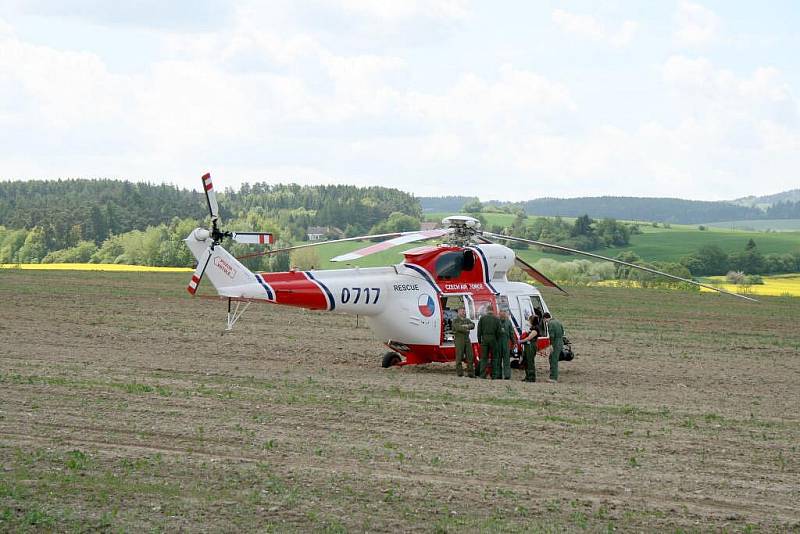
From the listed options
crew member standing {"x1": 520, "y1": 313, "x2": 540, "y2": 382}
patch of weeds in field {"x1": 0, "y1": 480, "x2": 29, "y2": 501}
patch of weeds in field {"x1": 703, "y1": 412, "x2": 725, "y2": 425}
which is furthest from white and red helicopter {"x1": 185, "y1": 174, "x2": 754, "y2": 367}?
patch of weeds in field {"x1": 0, "y1": 480, "x2": 29, "y2": 501}

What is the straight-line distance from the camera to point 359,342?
906 inches

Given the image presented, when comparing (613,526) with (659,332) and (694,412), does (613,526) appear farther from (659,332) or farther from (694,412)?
(659,332)

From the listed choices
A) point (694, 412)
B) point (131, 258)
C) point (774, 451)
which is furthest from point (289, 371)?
point (131, 258)

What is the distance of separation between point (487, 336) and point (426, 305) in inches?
51.9

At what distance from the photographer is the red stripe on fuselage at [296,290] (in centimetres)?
1683

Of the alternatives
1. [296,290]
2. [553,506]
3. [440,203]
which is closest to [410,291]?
[296,290]

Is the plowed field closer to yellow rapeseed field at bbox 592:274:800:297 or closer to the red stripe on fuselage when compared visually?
the red stripe on fuselage

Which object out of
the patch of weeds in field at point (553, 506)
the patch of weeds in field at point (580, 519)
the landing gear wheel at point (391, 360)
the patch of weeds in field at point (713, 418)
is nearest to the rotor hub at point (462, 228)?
the landing gear wheel at point (391, 360)

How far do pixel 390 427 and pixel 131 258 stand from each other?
57.0 meters

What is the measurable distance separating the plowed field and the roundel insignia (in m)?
1.19

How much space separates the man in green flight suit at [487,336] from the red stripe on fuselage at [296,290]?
285 cm

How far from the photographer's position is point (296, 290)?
16.9 metres

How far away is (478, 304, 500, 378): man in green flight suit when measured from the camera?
1720 cm

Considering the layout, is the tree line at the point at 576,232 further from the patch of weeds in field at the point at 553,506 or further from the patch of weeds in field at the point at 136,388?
the patch of weeds in field at the point at 553,506
